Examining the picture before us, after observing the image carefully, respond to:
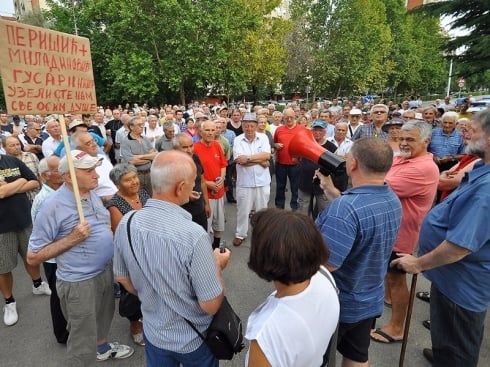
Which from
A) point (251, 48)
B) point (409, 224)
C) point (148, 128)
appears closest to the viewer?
point (409, 224)

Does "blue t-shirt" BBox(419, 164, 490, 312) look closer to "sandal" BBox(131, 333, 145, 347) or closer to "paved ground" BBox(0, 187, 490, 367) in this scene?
"paved ground" BBox(0, 187, 490, 367)

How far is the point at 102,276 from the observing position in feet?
8.03

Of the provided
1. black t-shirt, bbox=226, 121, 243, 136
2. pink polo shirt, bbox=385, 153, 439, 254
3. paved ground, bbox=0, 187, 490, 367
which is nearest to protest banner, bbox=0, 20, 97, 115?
paved ground, bbox=0, 187, 490, 367

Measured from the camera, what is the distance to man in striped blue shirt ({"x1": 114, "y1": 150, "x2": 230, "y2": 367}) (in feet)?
5.04

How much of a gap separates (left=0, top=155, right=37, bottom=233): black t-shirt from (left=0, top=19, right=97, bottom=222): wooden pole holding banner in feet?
4.86

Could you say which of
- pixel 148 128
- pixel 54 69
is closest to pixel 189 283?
pixel 54 69

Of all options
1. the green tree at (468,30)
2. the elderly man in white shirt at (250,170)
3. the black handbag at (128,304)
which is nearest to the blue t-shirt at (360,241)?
the black handbag at (128,304)

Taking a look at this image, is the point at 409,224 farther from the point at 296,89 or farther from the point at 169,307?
the point at 296,89

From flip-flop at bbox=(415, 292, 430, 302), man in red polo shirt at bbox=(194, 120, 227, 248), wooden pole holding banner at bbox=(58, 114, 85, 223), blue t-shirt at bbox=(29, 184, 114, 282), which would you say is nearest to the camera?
wooden pole holding banner at bbox=(58, 114, 85, 223)

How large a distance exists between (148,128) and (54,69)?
5.75 metres

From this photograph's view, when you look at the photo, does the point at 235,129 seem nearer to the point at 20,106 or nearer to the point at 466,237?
the point at 20,106

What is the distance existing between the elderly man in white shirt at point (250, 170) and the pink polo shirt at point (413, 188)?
2277 mm

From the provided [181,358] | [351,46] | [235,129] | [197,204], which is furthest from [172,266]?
[351,46]

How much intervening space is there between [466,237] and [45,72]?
104 inches
